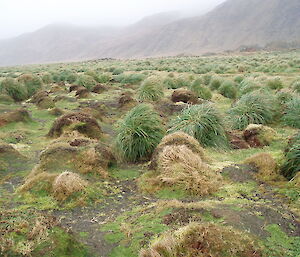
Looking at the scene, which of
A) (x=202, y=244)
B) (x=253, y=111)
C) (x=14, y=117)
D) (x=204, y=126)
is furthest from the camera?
(x=14, y=117)

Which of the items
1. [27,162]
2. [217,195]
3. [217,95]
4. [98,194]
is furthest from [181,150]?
[217,95]

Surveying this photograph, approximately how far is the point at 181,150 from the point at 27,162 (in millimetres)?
5578

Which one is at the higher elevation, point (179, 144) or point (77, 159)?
point (179, 144)

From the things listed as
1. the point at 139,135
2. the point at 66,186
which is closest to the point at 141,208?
the point at 66,186

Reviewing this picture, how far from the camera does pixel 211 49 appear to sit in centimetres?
17000

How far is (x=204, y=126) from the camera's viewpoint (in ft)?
41.5

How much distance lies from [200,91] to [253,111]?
26.7 feet

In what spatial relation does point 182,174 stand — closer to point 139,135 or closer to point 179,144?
point 179,144

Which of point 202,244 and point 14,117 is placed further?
point 14,117

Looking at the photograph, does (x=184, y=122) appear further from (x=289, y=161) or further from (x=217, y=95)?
(x=217, y=95)

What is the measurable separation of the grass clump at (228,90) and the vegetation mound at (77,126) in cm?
1159

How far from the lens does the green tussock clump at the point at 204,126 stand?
12453 mm

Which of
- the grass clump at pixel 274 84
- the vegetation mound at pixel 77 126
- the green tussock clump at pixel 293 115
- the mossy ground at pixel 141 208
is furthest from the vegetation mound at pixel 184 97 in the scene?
the mossy ground at pixel 141 208

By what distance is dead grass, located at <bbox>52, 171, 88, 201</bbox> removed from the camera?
878 centimetres
